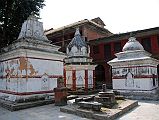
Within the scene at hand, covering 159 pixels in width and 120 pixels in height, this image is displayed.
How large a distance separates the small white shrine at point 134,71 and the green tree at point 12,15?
990cm

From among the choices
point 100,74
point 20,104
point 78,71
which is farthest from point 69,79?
point 20,104

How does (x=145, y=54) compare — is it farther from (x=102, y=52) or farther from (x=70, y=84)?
(x=102, y=52)

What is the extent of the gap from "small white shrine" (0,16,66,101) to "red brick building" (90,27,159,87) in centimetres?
1339

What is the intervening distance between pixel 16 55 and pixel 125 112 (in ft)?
25.8

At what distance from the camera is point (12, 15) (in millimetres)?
17828

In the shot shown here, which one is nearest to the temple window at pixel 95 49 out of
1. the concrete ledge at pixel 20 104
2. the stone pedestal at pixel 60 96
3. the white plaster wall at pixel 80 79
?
the white plaster wall at pixel 80 79

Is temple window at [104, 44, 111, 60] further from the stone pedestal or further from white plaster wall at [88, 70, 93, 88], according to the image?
the stone pedestal

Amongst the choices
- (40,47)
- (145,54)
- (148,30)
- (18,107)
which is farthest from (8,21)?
(148,30)

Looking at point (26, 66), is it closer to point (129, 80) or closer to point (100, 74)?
point (129, 80)

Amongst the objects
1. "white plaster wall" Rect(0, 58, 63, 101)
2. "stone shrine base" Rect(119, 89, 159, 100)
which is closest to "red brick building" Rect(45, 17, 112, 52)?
"stone shrine base" Rect(119, 89, 159, 100)

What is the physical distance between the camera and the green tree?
1720 centimetres

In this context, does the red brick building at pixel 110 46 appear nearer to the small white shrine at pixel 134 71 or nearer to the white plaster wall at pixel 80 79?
the white plaster wall at pixel 80 79

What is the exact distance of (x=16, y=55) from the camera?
1252 cm

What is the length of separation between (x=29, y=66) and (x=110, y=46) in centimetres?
1696
